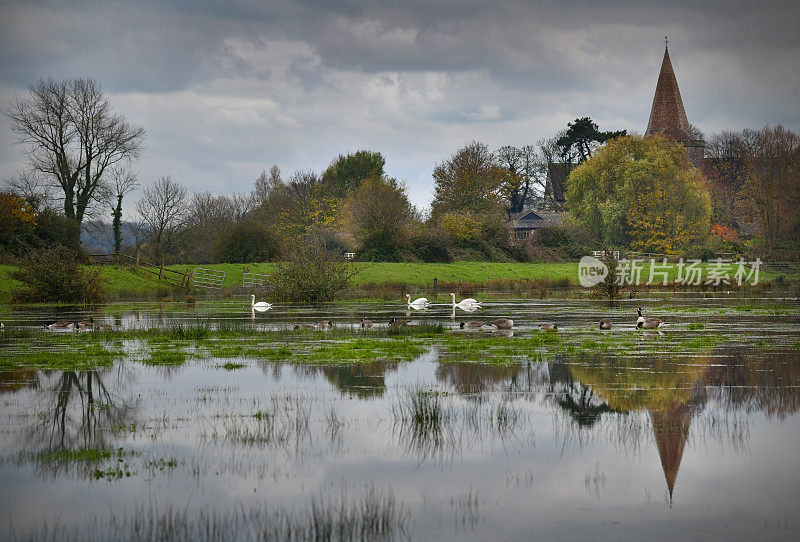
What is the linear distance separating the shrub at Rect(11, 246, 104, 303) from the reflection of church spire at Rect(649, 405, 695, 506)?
135ft

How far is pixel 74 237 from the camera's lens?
61.6 meters

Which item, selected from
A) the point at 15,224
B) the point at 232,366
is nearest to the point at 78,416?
the point at 232,366

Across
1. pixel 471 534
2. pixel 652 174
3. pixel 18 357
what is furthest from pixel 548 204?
pixel 471 534

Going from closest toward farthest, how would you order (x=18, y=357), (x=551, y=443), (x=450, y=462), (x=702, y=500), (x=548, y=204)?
(x=702, y=500)
(x=450, y=462)
(x=551, y=443)
(x=18, y=357)
(x=548, y=204)

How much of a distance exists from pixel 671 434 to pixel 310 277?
35610mm

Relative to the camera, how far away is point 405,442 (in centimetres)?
1049

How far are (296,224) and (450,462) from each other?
88.6m

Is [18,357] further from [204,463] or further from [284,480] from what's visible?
[284,480]

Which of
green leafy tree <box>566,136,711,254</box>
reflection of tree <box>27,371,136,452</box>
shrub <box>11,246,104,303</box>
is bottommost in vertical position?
reflection of tree <box>27,371,136,452</box>

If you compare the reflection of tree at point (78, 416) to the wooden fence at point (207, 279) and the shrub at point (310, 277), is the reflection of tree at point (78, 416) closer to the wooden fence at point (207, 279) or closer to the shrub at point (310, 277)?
the shrub at point (310, 277)

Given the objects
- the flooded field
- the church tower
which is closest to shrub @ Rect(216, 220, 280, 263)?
the flooded field

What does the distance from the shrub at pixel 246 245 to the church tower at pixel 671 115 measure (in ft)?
252

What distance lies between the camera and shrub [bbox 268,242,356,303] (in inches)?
1750

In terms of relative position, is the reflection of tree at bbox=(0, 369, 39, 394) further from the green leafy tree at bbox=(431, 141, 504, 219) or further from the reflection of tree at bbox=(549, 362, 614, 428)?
the green leafy tree at bbox=(431, 141, 504, 219)
